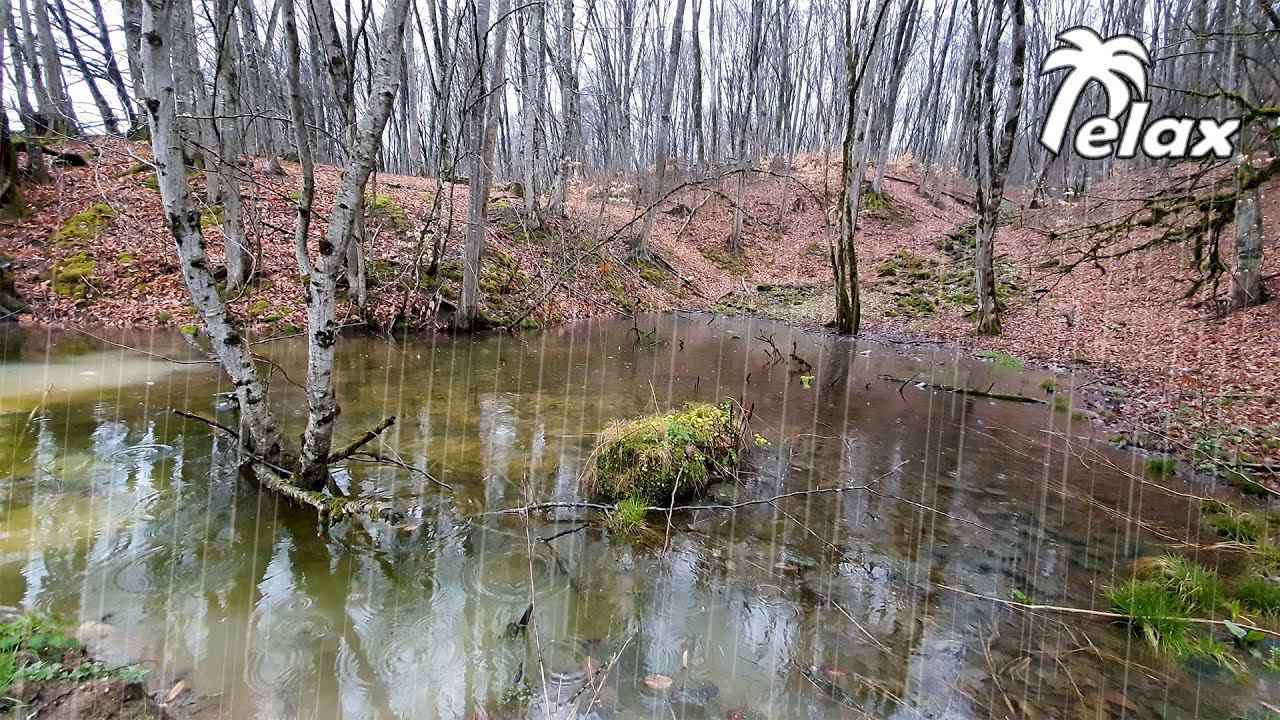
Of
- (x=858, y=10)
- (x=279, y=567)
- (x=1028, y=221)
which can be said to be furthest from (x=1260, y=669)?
(x=1028, y=221)

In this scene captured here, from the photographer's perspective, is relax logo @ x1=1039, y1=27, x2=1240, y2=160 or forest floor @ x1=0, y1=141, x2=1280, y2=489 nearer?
relax logo @ x1=1039, y1=27, x2=1240, y2=160

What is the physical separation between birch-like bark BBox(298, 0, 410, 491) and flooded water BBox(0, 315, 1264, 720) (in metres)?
0.63

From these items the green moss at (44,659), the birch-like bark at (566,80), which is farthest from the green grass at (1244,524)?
the birch-like bark at (566,80)

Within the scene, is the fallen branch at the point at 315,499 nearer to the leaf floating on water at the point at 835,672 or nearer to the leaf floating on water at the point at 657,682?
the leaf floating on water at the point at 657,682

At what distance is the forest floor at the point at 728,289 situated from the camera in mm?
7223

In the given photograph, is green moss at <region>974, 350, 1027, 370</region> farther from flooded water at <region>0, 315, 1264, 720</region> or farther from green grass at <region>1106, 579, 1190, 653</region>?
green grass at <region>1106, 579, 1190, 653</region>

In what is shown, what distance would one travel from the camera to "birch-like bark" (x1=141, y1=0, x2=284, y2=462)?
3.59 m

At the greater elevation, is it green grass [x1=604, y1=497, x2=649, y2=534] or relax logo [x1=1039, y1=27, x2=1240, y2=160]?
relax logo [x1=1039, y1=27, x2=1240, y2=160]

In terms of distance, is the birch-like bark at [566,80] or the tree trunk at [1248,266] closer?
the tree trunk at [1248,266]

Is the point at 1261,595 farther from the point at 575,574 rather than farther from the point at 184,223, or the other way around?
the point at 184,223

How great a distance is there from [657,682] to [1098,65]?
9.29m

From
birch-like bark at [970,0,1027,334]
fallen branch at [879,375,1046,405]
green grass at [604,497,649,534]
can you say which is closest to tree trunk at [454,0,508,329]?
green grass at [604,497,649,534]

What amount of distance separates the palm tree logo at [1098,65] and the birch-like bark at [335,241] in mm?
7701

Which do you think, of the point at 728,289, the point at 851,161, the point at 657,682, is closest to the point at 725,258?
the point at 728,289
